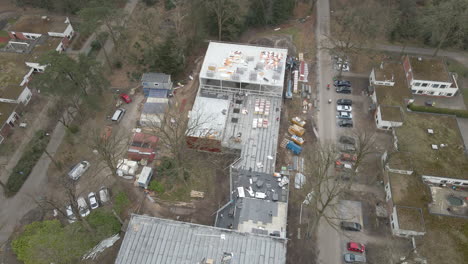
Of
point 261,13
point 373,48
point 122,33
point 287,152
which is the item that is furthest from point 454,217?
point 122,33

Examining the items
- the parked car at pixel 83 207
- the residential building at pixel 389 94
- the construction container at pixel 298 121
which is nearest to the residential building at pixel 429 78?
the residential building at pixel 389 94

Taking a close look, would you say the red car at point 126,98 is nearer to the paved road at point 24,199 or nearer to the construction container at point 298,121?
the paved road at point 24,199

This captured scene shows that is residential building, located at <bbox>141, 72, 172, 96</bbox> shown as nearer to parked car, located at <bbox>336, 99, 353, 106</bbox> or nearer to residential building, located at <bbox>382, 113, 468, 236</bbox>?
parked car, located at <bbox>336, 99, 353, 106</bbox>

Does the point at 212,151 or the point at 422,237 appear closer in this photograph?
the point at 422,237

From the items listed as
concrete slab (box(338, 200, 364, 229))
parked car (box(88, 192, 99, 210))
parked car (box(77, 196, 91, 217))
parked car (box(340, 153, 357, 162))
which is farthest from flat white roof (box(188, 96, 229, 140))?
concrete slab (box(338, 200, 364, 229))

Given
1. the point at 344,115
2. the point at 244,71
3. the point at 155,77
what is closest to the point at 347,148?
the point at 344,115

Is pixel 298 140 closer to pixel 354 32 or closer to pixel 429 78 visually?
pixel 354 32

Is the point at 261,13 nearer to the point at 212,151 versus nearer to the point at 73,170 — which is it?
the point at 212,151
